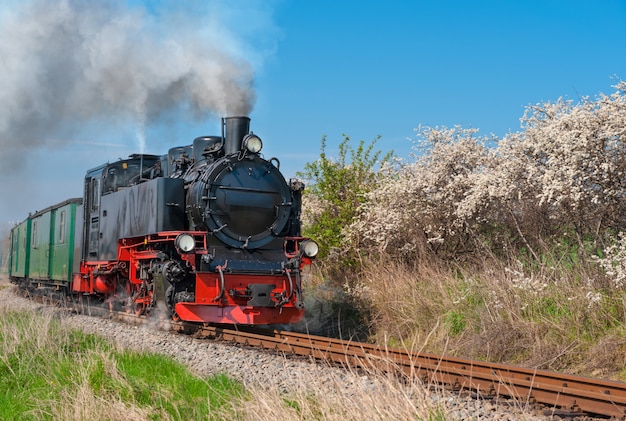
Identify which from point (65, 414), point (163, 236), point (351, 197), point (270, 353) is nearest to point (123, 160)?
point (163, 236)

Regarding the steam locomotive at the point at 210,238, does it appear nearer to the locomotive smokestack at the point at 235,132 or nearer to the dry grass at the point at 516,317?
the locomotive smokestack at the point at 235,132

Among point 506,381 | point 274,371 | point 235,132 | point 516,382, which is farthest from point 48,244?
point 516,382

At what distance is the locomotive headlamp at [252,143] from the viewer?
36.8 ft

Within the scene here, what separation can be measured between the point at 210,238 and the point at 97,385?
4.33m

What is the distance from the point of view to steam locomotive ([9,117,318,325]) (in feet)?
33.7

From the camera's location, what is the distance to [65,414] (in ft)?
18.7

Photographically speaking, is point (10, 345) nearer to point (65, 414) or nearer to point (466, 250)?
point (65, 414)

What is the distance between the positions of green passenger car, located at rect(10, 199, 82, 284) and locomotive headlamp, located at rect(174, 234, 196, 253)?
655 cm

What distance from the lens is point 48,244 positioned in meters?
18.3

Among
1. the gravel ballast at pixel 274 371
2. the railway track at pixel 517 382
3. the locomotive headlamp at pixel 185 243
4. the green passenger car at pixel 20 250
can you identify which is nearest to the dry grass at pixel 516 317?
the railway track at pixel 517 382

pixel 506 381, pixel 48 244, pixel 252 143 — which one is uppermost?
pixel 252 143

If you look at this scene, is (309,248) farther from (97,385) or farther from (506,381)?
(506,381)

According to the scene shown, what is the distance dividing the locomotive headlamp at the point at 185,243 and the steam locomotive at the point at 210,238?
2cm

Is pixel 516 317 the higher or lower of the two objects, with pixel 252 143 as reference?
lower
